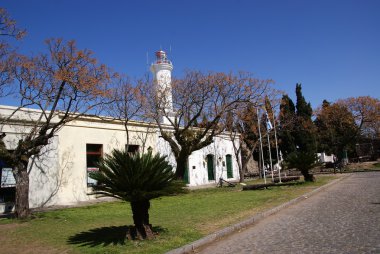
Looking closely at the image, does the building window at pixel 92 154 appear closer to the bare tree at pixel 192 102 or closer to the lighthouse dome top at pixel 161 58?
the bare tree at pixel 192 102

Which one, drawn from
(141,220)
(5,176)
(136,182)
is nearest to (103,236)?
(141,220)

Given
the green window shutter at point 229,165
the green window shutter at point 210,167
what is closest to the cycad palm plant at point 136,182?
the green window shutter at point 210,167

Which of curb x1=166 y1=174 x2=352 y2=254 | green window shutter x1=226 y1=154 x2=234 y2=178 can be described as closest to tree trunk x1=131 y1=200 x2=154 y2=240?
curb x1=166 y1=174 x2=352 y2=254

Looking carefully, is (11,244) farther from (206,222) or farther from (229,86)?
(229,86)

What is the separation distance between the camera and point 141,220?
7922 mm

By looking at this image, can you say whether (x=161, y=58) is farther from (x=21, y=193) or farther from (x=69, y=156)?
(x=21, y=193)

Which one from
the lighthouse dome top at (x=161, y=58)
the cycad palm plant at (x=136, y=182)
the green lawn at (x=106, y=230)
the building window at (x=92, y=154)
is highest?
the lighthouse dome top at (x=161, y=58)

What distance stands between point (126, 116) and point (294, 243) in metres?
17.1

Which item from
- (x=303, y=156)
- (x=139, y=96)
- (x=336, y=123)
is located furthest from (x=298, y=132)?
(x=139, y=96)

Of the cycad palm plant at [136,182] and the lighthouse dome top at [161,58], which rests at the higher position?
the lighthouse dome top at [161,58]

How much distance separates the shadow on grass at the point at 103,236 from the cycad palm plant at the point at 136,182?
533 mm

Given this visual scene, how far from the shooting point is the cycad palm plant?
7.59 metres

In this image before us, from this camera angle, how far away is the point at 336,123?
1766 inches

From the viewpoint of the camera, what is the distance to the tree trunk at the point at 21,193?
12.8 metres
